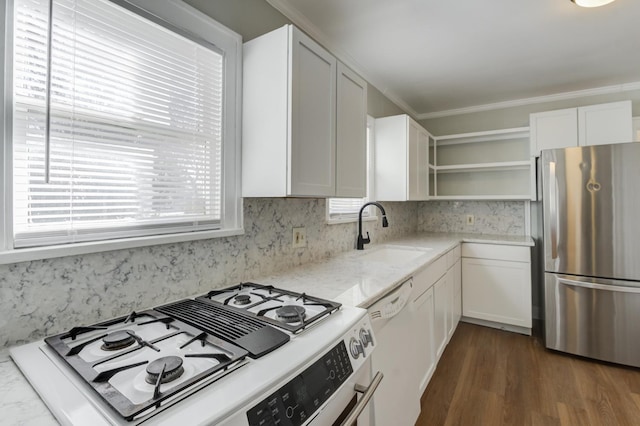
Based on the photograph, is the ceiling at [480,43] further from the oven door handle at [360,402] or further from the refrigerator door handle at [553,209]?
the oven door handle at [360,402]

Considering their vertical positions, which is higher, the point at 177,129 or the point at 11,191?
the point at 177,129

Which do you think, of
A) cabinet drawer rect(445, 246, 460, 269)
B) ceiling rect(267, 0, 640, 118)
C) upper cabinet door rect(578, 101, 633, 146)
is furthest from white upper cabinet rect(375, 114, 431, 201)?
upper cabinet door rect(578, 101, 633, 146)

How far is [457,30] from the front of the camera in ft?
6.76

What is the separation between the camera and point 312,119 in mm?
1489

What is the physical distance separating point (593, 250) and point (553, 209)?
40cm

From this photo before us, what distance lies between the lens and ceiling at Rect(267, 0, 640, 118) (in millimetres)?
1836

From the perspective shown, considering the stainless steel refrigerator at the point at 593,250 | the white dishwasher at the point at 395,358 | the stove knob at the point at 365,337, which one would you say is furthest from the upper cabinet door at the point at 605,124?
the stove knob at the point at 365,337

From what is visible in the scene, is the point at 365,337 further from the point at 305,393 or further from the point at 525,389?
the point at 525,389

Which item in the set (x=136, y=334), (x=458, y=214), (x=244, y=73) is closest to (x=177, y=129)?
(x=244, y=73)

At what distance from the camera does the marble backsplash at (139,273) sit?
0.88m

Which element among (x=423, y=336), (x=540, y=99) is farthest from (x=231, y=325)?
(x=540, y=99)

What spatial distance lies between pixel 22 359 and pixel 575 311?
3.27m

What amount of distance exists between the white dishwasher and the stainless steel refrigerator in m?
1.65

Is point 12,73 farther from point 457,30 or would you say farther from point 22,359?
point 457,30
